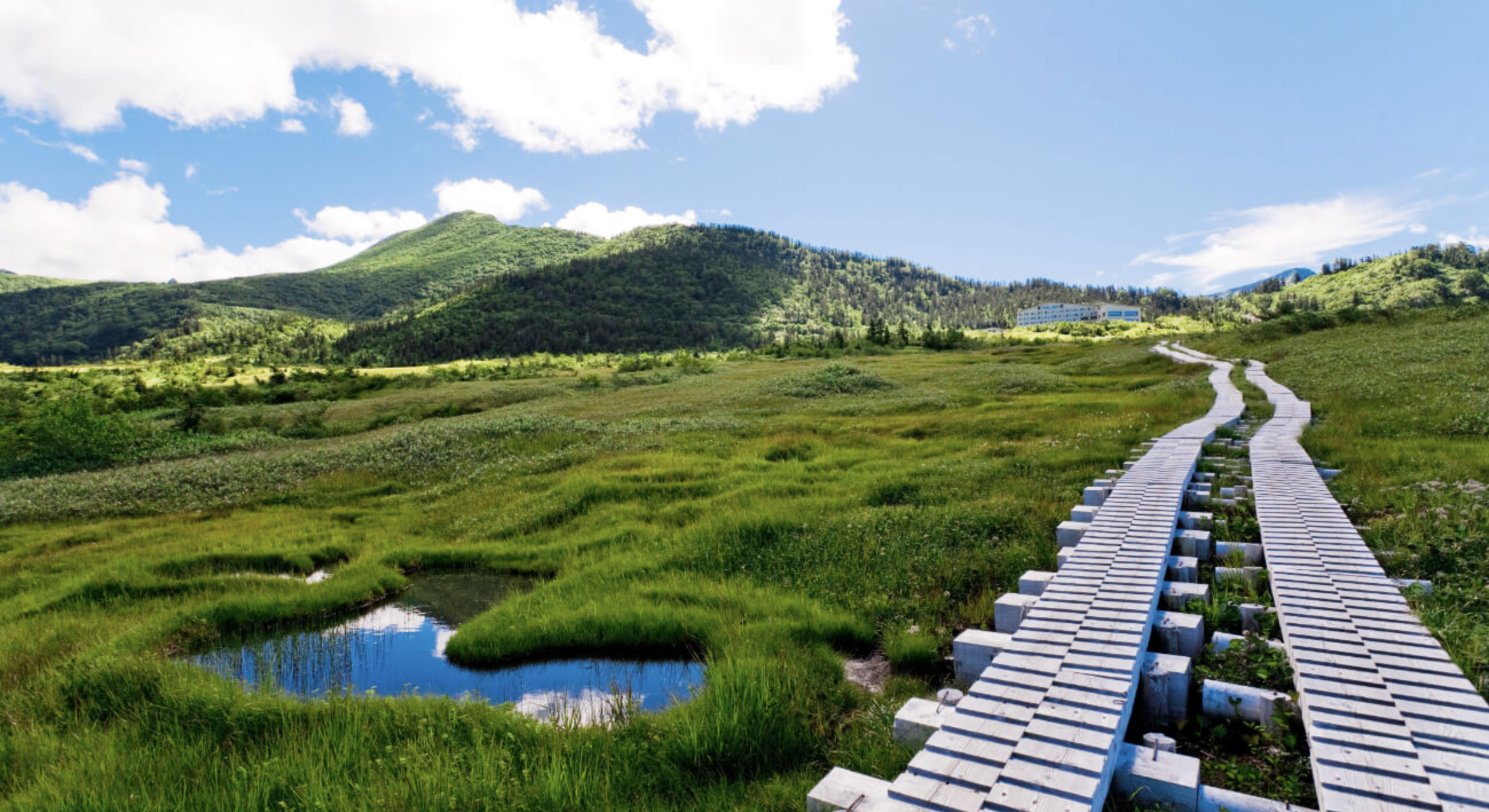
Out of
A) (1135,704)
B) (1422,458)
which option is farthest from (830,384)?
(1135,704)

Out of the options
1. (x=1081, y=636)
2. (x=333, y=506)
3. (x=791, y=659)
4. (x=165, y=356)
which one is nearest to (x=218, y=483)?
(x=333, y=506)

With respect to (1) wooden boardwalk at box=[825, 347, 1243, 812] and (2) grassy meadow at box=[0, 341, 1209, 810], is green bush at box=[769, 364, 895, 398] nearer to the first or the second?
(2) grassy meadow at box=[0, 341, 1209, 810]

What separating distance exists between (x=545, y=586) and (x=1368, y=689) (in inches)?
391

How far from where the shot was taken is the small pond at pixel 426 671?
747 centimetres

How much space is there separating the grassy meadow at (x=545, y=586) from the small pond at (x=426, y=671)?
1.35 feet

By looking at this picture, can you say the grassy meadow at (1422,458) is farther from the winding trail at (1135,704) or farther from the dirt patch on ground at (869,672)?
the dirt patch on ground at (869,672)

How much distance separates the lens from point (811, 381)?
44188mm

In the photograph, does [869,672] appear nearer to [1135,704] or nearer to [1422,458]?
[1135,704]

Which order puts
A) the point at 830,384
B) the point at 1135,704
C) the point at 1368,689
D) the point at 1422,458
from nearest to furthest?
the point at 1368,689 < the point at 1135,704 < the point at 1422,458 < the point at 830,384

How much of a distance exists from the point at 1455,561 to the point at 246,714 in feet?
42.3

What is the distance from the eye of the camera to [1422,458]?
12.1 meters

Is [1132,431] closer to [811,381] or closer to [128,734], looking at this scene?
[128,734]

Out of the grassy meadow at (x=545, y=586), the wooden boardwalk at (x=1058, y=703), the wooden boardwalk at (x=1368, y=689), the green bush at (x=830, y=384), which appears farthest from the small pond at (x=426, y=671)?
the green bush at (x=830, y=384)

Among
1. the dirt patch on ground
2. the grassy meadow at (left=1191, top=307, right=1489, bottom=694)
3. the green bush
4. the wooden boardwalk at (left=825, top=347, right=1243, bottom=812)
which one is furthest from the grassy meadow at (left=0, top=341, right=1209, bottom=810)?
the green bush
